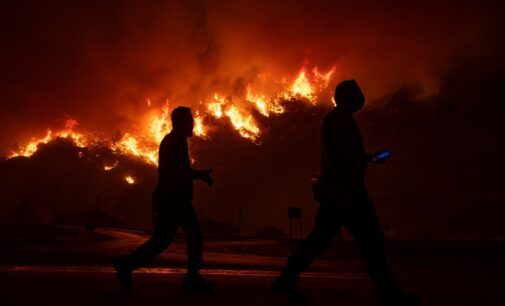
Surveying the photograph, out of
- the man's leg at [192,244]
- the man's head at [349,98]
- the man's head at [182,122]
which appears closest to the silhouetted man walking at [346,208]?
the man's head at [349,98]

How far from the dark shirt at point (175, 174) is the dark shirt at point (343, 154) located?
1.52 m

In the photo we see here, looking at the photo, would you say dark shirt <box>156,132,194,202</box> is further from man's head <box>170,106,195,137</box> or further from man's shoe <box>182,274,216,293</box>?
man's shoe <box>182,274,216,293</box>

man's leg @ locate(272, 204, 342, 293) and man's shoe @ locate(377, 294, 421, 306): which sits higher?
man's leg @ locate(272, 204, 342, 293)

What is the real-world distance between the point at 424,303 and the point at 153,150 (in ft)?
193

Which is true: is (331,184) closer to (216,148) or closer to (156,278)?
(156,278)

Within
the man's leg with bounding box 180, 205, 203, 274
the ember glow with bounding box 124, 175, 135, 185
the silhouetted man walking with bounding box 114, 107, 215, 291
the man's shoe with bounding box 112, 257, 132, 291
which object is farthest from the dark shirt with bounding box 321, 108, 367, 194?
the ember glow with bounding box 124, 175, 135, 185

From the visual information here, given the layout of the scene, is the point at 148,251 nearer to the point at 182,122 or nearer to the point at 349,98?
the point at 182,122

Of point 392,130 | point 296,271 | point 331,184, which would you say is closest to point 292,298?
point 296,271

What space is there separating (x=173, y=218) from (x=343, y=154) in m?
1.89

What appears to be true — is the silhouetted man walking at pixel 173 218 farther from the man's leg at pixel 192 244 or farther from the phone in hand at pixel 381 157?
the phone in hand at pixel 381 157

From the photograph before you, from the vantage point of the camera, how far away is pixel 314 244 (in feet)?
14.1

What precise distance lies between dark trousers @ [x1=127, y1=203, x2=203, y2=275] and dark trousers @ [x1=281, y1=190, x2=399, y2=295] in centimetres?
132

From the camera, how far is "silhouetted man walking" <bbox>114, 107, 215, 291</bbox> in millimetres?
4957

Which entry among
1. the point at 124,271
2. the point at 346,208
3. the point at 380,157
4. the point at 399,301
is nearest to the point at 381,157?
the point at 380,157
